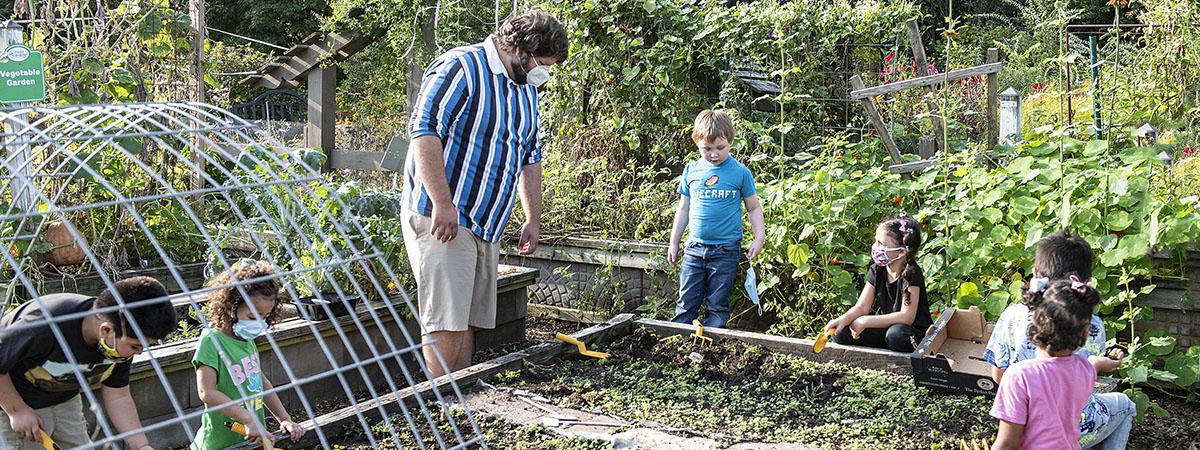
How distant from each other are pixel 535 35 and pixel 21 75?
8.88ft

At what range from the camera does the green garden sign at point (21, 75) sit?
4.79 meters

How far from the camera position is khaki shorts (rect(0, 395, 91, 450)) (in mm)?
2973

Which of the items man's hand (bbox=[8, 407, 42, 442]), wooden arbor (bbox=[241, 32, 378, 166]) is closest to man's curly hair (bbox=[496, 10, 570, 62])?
man's hand (bbox=[8, 407, 42, 442])

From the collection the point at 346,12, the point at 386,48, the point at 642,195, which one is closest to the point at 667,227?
the point at 642,195

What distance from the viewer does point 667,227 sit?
239 inches

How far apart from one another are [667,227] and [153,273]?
2879 millimetres

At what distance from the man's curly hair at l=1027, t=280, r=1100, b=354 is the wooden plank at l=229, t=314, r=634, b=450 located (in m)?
1.61

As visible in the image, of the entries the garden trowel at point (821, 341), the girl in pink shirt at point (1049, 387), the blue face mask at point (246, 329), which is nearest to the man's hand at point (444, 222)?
the blue face mask at point (246, 329)

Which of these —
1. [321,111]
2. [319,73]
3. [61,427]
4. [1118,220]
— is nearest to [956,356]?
[1118,220]

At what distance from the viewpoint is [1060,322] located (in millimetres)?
2695

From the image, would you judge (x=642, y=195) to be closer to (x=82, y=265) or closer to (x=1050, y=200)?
(x=1050, y=200)

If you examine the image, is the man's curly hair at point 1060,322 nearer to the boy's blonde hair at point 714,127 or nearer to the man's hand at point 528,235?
the man's hand at point 528,235

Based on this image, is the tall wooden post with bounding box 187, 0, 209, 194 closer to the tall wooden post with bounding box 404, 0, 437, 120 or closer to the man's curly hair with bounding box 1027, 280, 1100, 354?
the tall wooden post with bounding box 404, 0, 437, 120

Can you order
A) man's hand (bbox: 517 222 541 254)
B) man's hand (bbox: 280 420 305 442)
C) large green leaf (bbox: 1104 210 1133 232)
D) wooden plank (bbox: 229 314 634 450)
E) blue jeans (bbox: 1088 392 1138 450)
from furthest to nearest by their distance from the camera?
man's hand (bbox: 517 222 541 254)
large green leaf (bbox: 1104 210 1133 232)
wooden plank (bbox: 229 314 634 450)
blue jeans (bbox: 1088 392 1138 450)
man's hand (bbox: 280 420 305 442)
